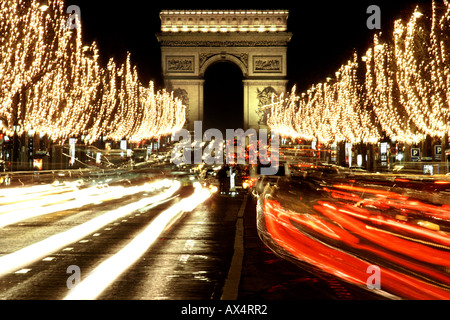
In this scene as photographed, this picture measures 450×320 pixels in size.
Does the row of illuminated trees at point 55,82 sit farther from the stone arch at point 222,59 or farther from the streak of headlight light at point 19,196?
the stone arch at point 222,59

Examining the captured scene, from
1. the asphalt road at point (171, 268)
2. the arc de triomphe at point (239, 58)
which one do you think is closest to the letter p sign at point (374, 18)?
the asphalt road at point (171, 268)

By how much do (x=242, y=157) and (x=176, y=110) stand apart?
49323 millimetres

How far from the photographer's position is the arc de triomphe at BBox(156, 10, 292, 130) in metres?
97.4

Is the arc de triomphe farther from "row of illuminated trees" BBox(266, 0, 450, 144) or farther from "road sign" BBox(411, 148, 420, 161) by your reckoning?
"road sign" BBox(411, 148, 420, 161)

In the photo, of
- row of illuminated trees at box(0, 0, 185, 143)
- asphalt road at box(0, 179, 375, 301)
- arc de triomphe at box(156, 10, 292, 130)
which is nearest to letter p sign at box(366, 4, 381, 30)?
row of illuminated trees at box(0, 0, 185, 143)

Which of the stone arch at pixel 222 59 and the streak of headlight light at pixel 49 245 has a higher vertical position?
the stone arch at pixel 222 59

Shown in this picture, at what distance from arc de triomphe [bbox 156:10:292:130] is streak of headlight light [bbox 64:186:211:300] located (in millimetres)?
81289

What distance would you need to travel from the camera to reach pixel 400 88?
127 ft

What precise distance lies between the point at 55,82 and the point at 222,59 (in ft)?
190

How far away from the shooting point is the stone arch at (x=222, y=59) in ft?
323

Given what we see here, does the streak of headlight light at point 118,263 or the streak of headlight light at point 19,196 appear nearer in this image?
the streak of headlight light at point 118,263

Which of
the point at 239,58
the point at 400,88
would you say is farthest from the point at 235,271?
the point at 239,58

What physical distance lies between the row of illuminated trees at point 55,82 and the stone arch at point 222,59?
26.7 m

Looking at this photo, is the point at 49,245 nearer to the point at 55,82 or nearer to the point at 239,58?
the point at 55,82
